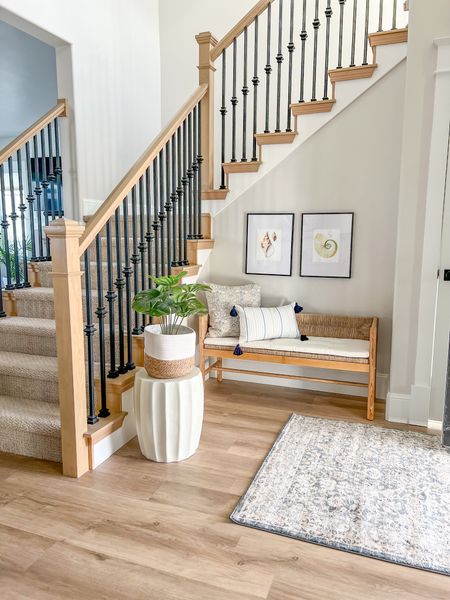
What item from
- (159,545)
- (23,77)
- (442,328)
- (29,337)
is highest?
(23,77)

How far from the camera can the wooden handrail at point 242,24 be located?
133 inches

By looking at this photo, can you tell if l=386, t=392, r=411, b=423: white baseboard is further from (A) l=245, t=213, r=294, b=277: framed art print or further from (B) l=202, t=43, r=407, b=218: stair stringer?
(B) l=202, t=43, r=407, b=218: stair stringer

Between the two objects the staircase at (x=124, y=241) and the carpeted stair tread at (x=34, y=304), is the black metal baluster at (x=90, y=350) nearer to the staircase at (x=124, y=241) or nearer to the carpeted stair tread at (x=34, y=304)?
the staircase at (x=124, y=241)

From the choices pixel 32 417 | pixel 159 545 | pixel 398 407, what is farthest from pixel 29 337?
pixel 398 407

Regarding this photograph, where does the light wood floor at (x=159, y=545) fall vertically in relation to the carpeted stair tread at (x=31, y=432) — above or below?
below

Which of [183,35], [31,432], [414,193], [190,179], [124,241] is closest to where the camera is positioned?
[31,432]

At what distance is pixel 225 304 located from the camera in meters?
3.44

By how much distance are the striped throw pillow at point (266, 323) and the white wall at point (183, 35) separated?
9.36 ft

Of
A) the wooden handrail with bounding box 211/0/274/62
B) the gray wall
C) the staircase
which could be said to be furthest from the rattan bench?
the gray wall

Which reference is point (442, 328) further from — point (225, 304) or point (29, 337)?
point (29, 337)

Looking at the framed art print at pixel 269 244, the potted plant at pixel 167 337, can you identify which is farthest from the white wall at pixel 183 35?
the potted plant at pixel 167 337

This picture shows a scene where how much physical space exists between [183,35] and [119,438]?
4.29m

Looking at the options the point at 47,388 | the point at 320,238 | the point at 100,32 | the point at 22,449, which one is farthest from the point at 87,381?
the point at 100,32

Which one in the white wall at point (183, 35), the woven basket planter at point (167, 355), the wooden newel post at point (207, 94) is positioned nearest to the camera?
the woven basket planter at point (167, 355)
